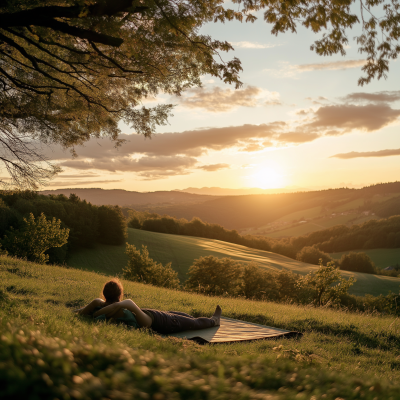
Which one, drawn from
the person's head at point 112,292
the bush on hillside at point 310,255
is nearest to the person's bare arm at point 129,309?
the person's head at point 112,292

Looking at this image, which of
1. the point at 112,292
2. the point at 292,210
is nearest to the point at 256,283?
the point at 112,292

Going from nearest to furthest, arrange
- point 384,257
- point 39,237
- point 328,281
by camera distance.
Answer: point 328,281
point 39,237
point 384,257

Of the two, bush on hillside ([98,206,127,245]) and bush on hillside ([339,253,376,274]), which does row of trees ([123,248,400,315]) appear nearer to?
bush on hillside ([98,206,127,245])

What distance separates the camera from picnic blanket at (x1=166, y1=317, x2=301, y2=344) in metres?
6.57

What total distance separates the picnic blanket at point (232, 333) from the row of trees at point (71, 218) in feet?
146

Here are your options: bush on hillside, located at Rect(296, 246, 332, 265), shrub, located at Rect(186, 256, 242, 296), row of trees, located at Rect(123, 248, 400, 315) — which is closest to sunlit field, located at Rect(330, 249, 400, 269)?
bush on hillside, located at Rect(296, 246, 332, 265)

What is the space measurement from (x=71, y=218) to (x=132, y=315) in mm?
56225

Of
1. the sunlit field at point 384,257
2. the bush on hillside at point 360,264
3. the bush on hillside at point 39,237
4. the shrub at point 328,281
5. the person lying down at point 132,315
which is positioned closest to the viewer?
the person lying down at point 132,315

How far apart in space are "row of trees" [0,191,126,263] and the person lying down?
144 feet

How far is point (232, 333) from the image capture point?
24.0 feet

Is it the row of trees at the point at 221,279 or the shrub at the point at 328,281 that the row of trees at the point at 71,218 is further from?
the shrub at the point at 328,281

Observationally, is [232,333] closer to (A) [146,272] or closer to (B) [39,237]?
(B) [39,237]

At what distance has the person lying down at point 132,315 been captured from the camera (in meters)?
6.46

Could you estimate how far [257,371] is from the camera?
292 centimetres
